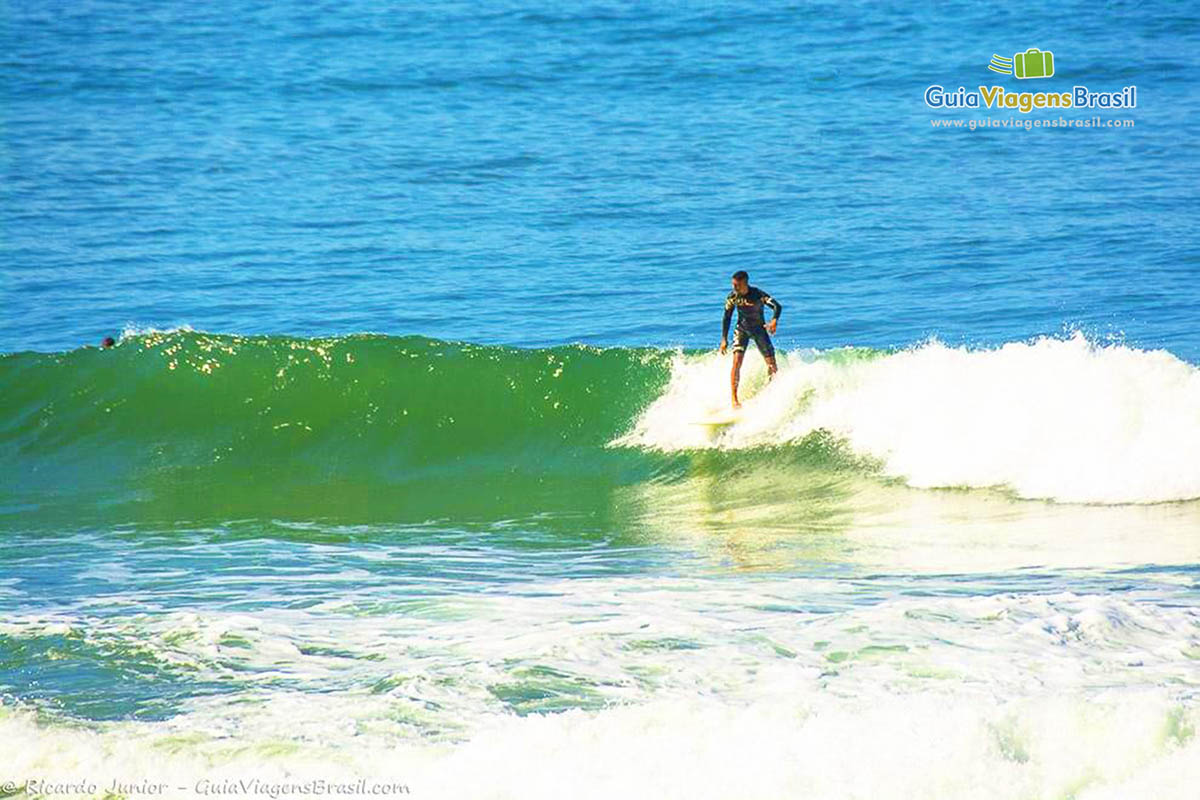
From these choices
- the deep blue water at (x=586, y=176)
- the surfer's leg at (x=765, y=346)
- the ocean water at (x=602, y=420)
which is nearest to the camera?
the ocean water at (x=602, y=420)

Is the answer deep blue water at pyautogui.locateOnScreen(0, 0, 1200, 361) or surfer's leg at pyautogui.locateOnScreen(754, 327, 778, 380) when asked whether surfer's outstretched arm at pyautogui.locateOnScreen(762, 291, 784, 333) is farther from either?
deep blue water at pyautogui.locateOnScreen(0, 0, 1200, 361)

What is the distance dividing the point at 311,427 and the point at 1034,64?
22463 mm

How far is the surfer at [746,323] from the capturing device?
15.1m

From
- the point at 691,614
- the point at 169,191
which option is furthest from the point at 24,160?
the point at 691,614

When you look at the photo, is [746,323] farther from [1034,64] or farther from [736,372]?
[1034,64]

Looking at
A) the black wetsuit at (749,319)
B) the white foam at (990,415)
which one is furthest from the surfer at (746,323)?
the white foam at (990,415)

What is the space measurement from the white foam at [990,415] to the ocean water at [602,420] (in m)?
0.05

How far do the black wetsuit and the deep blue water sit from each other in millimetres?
3139

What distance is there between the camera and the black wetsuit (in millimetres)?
15219

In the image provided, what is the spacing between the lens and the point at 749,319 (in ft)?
50.9

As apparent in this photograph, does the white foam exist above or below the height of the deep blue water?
below

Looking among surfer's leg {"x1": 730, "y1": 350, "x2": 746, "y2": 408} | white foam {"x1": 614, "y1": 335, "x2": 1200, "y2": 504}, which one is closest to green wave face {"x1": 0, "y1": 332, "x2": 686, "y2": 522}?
white foam {"x1": 614, "y1": 335, "x2": 1200, "y2": 504}

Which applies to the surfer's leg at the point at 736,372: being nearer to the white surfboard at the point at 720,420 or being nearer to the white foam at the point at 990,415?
the white surfboard at the point at 720,420

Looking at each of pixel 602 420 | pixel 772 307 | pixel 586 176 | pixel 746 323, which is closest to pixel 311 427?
pixel 602 420
